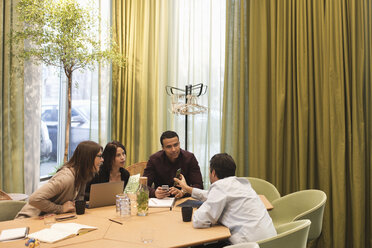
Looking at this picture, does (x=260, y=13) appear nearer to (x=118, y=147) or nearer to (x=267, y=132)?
(x=267, y=132)

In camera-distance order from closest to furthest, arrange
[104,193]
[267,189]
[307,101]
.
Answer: [104,193], [267,189], [307,101]

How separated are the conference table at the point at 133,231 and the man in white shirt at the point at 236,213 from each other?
0.07 m

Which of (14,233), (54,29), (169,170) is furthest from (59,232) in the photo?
(54,29)

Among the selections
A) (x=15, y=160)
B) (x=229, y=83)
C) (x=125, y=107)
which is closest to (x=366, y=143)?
(x=229, y=83)

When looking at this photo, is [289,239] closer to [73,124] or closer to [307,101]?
[307,101]

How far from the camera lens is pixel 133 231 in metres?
2.35

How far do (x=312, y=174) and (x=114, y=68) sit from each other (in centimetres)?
321

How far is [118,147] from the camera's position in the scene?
11.3 ft

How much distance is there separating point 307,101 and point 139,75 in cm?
248

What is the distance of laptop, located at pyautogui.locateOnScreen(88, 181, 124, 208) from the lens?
293 centimetres

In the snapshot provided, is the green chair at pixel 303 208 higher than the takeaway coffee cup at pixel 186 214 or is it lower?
lower

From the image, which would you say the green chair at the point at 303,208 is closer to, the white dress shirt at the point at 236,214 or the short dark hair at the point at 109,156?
the white dress shirt at the point at 236,214

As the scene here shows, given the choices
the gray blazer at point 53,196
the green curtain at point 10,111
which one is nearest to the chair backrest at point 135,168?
the green curtain at point 10,111

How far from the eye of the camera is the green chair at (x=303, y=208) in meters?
2.99
